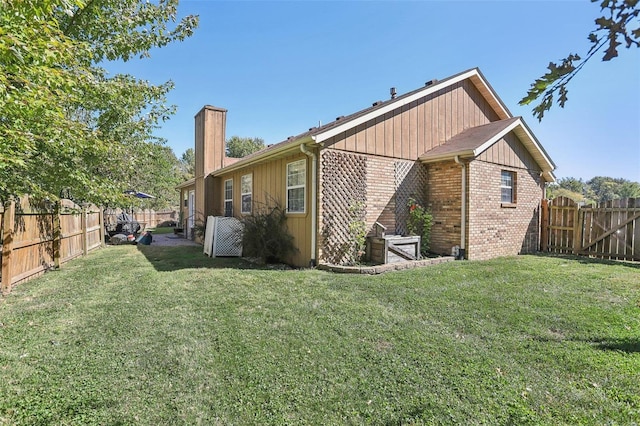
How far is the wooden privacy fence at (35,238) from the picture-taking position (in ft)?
18.2

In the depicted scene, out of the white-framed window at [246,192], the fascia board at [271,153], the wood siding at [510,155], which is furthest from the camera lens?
the white-framed window at [246,192]

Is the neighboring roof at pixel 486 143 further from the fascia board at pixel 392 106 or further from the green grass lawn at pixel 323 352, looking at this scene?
the green grass lawn at pixel 323 352

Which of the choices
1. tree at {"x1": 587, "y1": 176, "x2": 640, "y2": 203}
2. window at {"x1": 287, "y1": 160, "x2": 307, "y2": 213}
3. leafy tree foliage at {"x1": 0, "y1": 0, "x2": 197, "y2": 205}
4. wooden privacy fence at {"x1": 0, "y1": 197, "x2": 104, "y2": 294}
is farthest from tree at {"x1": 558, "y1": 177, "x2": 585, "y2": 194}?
wooden privacy fence at {"x1": 0, "y1": 197, "x2": 104, "y2": 294}

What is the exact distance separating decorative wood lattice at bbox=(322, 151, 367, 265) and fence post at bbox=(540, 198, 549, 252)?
6751mm

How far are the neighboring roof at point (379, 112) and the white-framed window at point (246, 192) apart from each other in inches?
19.0

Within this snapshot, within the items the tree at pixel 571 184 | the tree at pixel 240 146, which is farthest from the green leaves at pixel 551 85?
the tree at pixel 571 184

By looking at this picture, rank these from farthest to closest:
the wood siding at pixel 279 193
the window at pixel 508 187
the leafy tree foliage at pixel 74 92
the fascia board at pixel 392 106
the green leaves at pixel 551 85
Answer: the window at pixel 508 187
the wood siding at pixel 279 193
the fascia board at pixel 392 106
the leafy tree foliage at pixel 74 92
the green leaves at pixel 551 85

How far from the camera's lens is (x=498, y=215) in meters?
9.24

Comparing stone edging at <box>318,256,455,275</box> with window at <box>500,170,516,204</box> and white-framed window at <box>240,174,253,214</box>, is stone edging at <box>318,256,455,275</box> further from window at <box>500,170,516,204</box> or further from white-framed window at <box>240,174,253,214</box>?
white-framed window at <box>240,174,253,214</box>

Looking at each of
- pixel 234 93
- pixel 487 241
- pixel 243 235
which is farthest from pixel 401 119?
pixel 234 93

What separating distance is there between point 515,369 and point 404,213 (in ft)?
20.1

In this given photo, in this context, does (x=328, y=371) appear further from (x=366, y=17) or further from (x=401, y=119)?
(x=366, y=17)

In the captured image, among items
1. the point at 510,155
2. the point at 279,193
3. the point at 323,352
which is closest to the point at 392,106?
the point at 279,193

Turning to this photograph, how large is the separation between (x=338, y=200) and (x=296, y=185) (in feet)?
4.13
